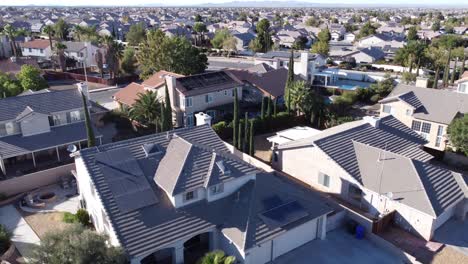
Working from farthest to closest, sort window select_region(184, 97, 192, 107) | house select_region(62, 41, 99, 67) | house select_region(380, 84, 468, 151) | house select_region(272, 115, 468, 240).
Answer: house select_region(62, 41, 99, 67)
window select_region(184, 97, 192, 107)
house select_region(380, 84, 468, 151)
house select_region(272, 115, 468, 240)

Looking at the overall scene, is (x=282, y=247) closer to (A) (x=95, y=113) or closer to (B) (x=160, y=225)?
(B) (x=160, y=225)

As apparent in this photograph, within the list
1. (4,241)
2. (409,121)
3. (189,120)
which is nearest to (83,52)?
(189,120)

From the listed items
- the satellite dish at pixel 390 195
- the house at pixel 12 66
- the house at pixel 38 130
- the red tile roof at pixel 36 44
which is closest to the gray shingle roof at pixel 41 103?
the house at pixel 38 130

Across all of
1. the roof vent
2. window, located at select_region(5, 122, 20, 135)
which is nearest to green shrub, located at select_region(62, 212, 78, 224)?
the roof vent

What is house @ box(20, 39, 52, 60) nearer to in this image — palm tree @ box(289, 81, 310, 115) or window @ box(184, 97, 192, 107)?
window @ box(184, 97, 192, 107)

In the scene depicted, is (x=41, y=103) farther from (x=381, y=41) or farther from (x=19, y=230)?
(x=381, y=41)

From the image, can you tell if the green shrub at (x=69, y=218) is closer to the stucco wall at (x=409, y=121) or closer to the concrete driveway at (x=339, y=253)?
the concrete driveway at (x=339, y=253)

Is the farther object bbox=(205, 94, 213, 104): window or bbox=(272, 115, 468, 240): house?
bbox=(205, 94, 213, 104): window
